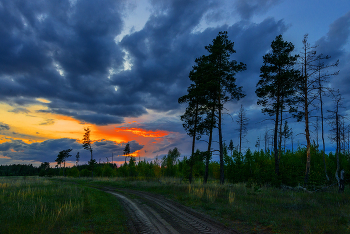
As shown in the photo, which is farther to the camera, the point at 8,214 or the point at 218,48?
the point at 218,48

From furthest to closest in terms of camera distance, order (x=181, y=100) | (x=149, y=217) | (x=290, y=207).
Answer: (x=181, y=100)
(x=290, y=207)
(x=149, y=217)

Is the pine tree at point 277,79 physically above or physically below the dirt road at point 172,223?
above

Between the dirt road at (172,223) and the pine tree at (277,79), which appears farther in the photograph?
the pine tree at (277,79)

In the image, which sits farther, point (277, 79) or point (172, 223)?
point (277, 79)

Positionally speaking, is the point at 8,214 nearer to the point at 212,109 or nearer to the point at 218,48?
the point at 212,109

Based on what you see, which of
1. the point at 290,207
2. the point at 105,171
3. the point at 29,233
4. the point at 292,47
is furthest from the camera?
the point at 105,171

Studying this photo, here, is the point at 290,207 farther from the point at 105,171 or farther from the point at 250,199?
the point at 105,171

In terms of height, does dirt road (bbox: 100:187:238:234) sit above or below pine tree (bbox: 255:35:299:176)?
below

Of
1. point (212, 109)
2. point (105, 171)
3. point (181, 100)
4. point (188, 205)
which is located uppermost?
point (181, 100)

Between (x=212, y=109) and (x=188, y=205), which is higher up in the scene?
(x=212, y=109)

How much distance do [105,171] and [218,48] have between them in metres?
72.4

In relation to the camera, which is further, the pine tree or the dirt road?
the pine tree

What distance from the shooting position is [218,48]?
77.6ft

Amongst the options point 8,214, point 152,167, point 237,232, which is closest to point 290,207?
point 237,232
